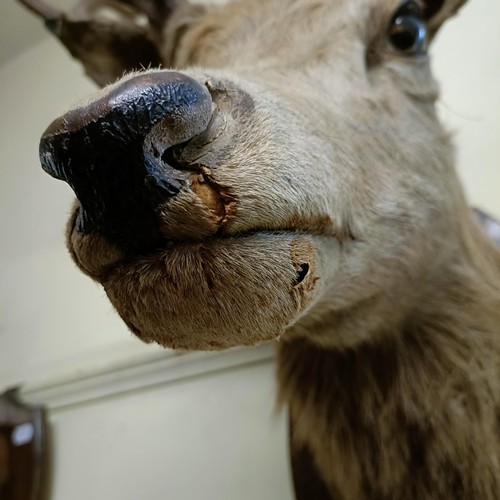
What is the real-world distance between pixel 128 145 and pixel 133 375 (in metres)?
1.06

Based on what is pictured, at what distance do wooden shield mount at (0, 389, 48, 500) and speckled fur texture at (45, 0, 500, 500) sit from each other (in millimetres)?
813

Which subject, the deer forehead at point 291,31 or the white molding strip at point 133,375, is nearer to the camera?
the deer forehead at point 291,31

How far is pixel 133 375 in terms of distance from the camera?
1.38m

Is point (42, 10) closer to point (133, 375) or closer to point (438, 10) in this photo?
point (438, 10)

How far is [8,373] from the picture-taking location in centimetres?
170

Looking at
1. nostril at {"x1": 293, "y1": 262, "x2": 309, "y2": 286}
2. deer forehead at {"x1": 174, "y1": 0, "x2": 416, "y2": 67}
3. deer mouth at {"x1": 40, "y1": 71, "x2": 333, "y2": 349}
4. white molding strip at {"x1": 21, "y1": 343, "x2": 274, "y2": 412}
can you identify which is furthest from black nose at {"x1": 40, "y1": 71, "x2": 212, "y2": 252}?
white molding strip at {"x1": 21, "y1": 343, "x2": 274, "y2": 412}

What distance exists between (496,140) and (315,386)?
0.65m

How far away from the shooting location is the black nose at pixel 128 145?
1.29 feet

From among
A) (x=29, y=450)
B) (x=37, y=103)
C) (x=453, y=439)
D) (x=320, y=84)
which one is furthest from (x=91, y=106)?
(x=37, y=103)

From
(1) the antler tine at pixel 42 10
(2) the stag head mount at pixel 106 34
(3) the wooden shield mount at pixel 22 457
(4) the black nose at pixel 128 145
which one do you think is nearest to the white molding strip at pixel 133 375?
(3) the wooden shield mount at pixel 22 457

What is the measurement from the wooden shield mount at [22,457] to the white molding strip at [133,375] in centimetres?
7

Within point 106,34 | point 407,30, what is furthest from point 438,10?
point 106,34

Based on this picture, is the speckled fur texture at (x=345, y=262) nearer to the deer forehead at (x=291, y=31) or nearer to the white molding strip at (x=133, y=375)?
the deer forehead at (x=291, y=31)

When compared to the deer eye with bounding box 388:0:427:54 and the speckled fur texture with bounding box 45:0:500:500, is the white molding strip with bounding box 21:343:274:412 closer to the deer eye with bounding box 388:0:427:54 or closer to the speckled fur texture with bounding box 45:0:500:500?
the speckled fur texture with bounding box 45:0:500:500
